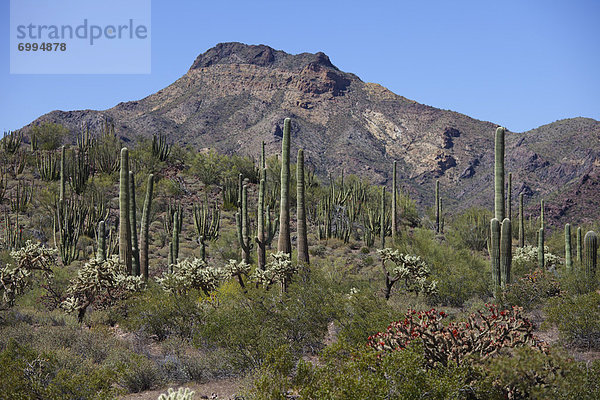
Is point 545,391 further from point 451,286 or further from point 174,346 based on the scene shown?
point 451,286

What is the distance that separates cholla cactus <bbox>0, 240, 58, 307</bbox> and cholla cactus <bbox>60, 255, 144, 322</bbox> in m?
1.20

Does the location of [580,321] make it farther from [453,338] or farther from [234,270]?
[234,270]

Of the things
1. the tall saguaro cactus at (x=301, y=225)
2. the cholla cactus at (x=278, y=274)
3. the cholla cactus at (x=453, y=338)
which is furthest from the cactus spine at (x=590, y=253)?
the cholla cactus at (x=453, y=338)

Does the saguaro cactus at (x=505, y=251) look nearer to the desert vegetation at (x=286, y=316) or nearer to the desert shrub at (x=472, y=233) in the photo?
the desert vegetation at (x=286, y=316)

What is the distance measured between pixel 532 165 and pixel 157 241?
216ft

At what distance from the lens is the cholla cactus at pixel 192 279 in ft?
36.0

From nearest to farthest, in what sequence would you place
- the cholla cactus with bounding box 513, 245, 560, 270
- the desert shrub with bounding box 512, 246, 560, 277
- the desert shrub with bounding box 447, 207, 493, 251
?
the desert shrub with bounding box 512, 246, 560, 277 < the cholla cactus with bounding box 513, 245, 560, 270 < the desert shrub with bounding box 447, 207, 493, 251

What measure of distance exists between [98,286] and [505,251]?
9298 mm

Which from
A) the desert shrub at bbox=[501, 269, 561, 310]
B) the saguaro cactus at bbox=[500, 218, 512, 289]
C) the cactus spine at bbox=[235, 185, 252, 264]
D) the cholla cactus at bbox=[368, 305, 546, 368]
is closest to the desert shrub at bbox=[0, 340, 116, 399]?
the cholla cactus at bbox=[368, 305, 546, 368]

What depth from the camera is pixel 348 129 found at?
96938 millimetres

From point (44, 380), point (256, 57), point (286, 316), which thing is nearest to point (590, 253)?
point (286, 316)

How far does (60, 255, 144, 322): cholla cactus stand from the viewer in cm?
1096

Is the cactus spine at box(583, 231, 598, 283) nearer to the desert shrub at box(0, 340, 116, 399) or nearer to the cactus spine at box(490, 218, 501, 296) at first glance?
the cactus spine at box(490, 218, 501, 296)

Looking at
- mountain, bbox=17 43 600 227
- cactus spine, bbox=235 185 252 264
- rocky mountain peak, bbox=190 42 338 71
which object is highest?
rocky mountain peak, bbox=190 42 338 71
